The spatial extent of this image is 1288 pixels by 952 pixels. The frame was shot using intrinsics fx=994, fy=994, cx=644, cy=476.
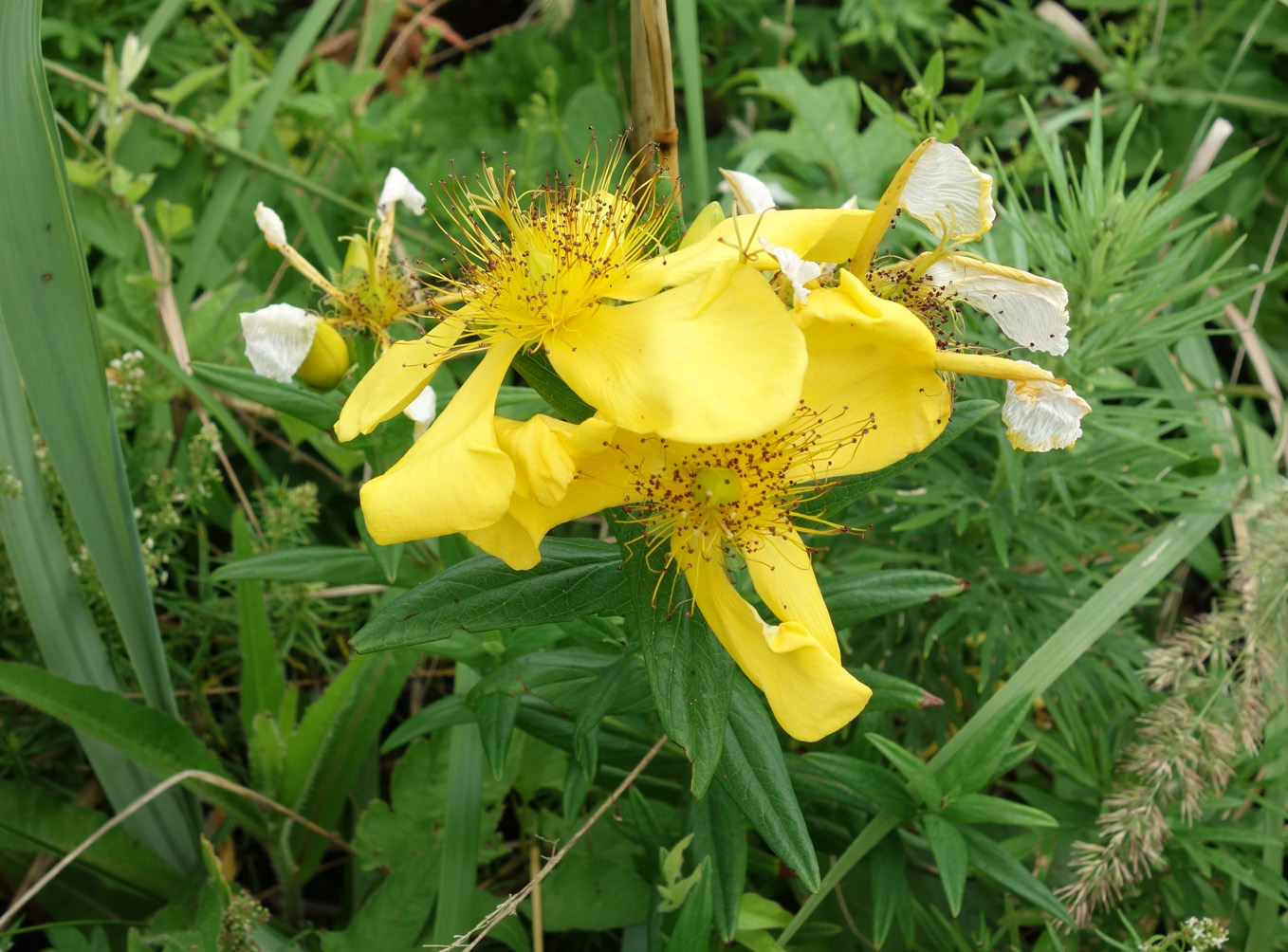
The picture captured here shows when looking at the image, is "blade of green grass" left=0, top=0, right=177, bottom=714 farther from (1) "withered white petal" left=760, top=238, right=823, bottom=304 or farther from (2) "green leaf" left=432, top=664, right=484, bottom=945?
(1) "withered white petal" left=760, top=238, right=823, bottom=304

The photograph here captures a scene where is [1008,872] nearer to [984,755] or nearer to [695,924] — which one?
[984,755]

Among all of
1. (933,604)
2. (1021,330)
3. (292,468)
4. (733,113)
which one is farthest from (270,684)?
(733,113)

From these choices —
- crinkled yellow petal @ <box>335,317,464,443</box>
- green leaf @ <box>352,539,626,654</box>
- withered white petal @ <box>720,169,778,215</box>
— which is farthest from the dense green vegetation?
withered white petal @ <box>720,169,778,215</box>

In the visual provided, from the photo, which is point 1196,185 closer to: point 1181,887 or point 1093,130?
point 1093,130

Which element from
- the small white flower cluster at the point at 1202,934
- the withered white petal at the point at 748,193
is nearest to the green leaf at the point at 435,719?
the withered white petal at the point at 748,193

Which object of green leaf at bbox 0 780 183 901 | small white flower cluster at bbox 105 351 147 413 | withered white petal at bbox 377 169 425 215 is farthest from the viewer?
small white flower cluster at bbox 105 351 147 413

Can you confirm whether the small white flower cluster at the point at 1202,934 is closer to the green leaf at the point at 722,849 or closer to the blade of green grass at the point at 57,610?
the green leaf at the point at 722,849
